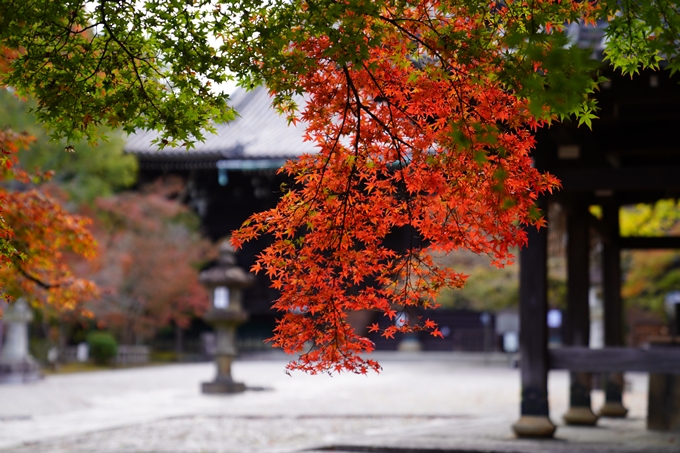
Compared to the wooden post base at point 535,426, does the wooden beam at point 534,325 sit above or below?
above

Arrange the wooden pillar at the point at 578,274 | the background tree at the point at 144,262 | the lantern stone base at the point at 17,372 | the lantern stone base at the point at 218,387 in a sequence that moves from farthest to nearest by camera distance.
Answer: the background tree at the point at 144,262 < the lantern stone base at the point at 17,372 < the lantern stone base at the point at 218,387 < the wooden pillar at the point at 578,274

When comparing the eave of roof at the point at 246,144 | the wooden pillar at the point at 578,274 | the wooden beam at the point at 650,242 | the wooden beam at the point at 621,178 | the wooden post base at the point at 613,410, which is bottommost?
the wooden post base at the point at 613,410

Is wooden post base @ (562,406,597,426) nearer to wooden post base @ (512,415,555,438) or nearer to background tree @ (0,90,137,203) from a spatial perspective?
wooden post base @ (512,415,555,438)

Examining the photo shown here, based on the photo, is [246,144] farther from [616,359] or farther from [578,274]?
[616,359]

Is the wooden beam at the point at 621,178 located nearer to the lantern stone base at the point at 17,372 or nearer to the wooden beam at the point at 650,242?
the wooden beam at the point at 650,242

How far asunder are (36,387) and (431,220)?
1254 centimetres

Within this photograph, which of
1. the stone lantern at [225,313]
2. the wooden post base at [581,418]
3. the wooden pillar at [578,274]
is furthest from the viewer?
the stone lantern at [225,313]

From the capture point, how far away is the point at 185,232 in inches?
862

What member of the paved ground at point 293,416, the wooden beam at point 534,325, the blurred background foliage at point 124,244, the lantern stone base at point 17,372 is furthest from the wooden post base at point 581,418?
the blurred background foliage at point 124,244

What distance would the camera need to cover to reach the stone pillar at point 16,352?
15.5 metres

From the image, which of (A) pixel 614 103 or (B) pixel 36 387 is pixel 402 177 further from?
(B) pixel 36 387

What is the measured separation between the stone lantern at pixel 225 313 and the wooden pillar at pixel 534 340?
771 centimetres

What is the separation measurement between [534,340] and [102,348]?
1596 cm

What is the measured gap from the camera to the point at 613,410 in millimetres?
10203
